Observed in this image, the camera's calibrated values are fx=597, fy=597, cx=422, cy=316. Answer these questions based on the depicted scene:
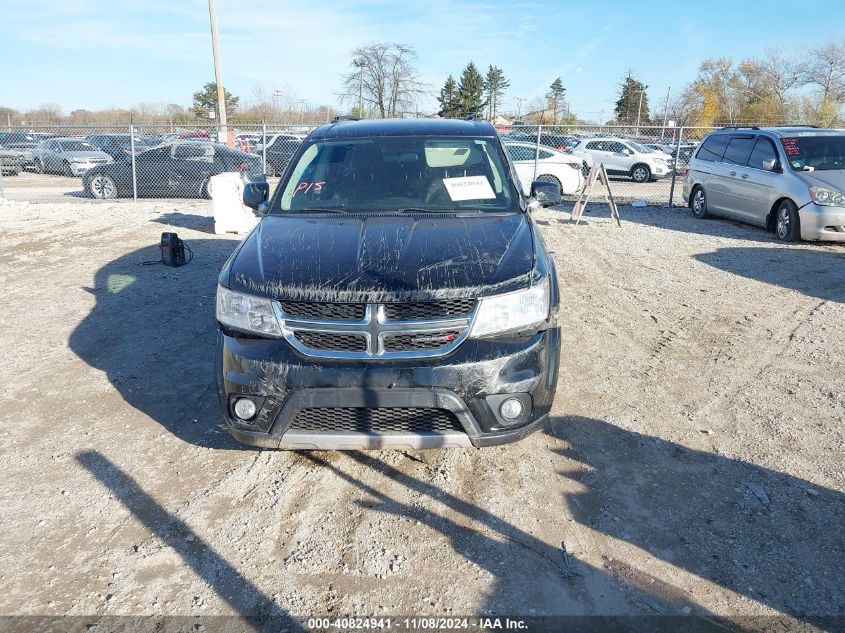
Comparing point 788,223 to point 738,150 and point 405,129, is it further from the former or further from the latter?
point 405,129

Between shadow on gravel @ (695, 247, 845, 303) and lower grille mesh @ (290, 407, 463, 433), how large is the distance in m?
5.90

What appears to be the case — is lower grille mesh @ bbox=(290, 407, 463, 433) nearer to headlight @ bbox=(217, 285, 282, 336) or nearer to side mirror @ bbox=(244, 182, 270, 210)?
headlight @ bbox=(217, 285, 282, 336)

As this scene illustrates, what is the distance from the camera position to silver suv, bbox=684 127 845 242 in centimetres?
938

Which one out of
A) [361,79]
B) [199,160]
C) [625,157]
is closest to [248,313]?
[199,160]

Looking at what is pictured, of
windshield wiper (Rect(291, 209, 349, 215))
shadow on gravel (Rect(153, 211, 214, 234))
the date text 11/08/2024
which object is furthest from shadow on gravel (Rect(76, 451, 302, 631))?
shadow on gravel (Rect(153, 211, 214, 234))

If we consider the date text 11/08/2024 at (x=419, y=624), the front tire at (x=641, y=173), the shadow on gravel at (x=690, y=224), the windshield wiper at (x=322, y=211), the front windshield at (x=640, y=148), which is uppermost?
the front windshield at (x=640, y=148)

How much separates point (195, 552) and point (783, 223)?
10.5 metres

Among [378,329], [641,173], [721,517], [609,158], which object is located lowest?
[721,517]

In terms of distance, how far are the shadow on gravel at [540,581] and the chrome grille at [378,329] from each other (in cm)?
84

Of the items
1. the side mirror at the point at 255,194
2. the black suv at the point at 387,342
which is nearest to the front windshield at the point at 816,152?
the black suv at the point at 387,342

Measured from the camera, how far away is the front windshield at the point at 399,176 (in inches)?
157

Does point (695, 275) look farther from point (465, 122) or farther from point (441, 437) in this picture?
point (441, 437)

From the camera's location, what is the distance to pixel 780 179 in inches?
395

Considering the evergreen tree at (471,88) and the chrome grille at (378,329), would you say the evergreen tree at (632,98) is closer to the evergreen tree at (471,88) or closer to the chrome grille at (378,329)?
the evergreen tree at (471,88)
